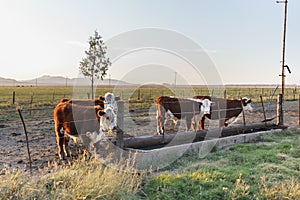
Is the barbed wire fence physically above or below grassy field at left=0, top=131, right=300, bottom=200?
above

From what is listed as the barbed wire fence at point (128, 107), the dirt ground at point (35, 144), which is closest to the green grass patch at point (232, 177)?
the dirt ground at point (35, 144)

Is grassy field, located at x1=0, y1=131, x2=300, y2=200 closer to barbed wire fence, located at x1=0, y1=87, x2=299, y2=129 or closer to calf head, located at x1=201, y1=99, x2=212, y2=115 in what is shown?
barbed wire fence, located at x1=0, y1=87, x2=299, y2=129

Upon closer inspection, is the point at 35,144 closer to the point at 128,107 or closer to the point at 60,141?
the point at 60,141

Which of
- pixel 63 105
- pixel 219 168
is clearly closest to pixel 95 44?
pixel 63 105

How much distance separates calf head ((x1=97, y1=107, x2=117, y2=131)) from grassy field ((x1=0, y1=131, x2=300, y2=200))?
136 cm

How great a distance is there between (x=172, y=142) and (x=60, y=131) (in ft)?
9.21

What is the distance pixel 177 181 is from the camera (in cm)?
424

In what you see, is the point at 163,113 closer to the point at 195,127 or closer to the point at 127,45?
the point at 195,127

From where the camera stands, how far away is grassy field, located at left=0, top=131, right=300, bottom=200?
11.1 feet

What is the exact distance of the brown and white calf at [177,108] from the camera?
30.5 feet

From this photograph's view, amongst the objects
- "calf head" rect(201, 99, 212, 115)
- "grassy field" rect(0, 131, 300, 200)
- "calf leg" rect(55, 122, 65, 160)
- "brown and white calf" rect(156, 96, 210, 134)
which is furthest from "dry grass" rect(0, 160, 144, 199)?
"calf head" rect(201, 99, 212, 115)

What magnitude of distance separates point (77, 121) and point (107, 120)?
25.1 inches

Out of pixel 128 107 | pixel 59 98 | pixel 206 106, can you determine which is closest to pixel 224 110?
pixel 206 106

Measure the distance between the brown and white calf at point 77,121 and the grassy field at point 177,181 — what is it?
1398mm
